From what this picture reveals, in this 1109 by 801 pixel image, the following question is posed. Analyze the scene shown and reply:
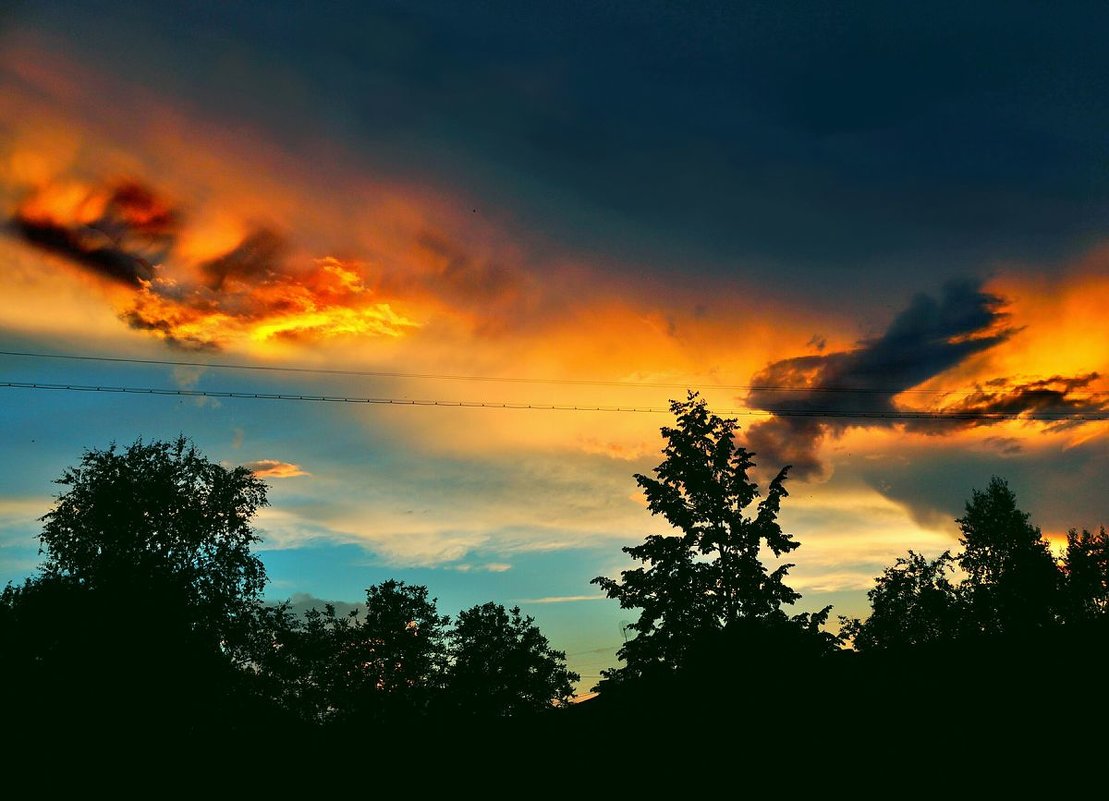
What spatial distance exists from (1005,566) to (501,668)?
46322mm

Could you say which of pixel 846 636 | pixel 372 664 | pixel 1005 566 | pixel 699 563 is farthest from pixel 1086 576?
pixel 372 664

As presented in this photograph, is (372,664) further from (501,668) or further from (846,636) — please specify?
(846,636)

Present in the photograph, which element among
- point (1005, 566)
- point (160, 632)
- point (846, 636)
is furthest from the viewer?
point (1005, 566)

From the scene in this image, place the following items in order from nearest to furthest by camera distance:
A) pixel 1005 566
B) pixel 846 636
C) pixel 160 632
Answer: pixel 160 632 < pixel 846 636 < pixel 1005 566

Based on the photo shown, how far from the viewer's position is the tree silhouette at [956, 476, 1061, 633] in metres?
50.1

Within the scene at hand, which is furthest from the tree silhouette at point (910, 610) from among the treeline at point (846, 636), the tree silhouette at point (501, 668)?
the tree silhouette at point (501, 668)

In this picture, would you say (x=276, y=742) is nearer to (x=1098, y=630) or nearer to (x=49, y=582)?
(x=1098, y=630)

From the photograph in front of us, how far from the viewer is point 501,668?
199ft

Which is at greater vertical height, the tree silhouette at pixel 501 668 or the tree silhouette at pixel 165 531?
the tree silhouette at pixel 165 531

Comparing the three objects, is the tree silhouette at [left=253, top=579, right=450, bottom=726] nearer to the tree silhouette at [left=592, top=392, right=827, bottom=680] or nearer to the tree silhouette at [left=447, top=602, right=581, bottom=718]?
the tree silhouette at [left=447, top=602, right=581, bottom=718]

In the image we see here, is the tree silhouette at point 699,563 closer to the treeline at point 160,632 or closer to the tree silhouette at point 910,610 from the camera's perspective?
the treeline at point 160,632

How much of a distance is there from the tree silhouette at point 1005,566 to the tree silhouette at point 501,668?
3874cm

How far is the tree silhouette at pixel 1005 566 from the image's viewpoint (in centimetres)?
5012

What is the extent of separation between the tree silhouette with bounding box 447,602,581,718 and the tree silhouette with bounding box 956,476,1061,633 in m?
38.7
